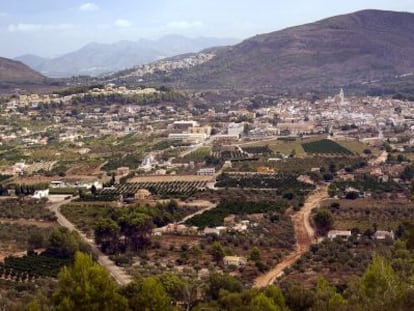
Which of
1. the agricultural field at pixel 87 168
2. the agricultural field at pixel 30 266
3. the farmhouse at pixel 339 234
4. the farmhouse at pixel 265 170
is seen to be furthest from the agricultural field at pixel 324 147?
the agricultural field at pixel 30 266

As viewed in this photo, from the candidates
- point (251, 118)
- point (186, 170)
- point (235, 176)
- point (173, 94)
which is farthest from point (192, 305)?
point (173, 94)

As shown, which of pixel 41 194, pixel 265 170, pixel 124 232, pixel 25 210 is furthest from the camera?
pixel 265 170

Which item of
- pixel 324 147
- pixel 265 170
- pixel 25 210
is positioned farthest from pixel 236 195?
pixel 324 147

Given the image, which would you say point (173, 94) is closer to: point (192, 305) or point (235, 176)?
point (235, 176)

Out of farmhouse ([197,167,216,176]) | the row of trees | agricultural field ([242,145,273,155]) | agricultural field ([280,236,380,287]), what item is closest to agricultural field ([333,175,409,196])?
farmhouse ([197,167,216,176])

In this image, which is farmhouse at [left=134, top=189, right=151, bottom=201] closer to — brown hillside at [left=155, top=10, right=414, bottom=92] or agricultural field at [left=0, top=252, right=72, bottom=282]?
agricultural field at [left=0, top=252, right=72, bottom=282]

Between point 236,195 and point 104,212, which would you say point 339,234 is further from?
point 104,212
